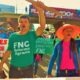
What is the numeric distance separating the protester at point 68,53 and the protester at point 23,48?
18 cm

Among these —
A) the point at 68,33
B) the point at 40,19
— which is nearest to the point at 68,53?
the point at 68,33

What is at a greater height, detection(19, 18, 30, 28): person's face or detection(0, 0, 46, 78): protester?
detection(19, 18, 30, 28): person's face

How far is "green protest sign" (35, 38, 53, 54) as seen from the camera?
1.50 m

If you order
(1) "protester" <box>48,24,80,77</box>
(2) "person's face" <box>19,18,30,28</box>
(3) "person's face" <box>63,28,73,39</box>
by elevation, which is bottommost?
(1) "protester" <box>48,24,80,77</box>

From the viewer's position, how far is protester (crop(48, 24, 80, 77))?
153 centimetres

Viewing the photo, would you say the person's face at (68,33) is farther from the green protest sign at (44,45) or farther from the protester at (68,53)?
the green protest sign at (44,45)

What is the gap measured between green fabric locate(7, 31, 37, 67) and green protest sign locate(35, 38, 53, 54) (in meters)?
0.04

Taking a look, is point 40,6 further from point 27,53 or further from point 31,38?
point 27,53

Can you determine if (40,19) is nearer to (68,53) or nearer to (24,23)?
(24,23)

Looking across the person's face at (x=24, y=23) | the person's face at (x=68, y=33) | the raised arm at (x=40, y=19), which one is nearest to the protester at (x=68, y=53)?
the person's face at (x=68, y=33)

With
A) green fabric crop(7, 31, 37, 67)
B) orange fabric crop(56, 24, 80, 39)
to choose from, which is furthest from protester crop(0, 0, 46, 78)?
orange fabric crop(56, 24, 80, 39)

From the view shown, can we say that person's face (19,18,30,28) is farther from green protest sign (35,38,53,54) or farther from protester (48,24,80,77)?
protester (48,24,80,77)

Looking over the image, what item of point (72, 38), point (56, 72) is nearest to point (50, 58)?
point (56, 72)

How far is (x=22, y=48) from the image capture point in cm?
149
